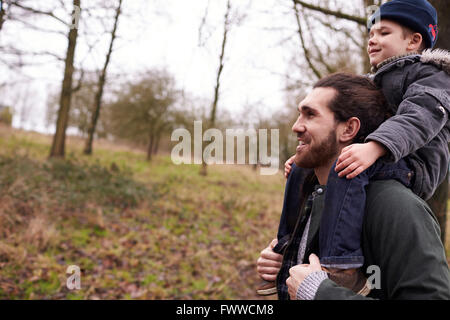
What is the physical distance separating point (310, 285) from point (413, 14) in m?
1.82

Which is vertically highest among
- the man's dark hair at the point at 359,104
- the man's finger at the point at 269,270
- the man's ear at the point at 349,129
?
the man's dark hair at the point at 359,104

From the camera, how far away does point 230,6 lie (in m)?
10.8

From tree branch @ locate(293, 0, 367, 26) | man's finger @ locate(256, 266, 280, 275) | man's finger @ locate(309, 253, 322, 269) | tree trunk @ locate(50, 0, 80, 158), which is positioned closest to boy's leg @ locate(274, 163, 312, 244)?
man's finger @ locate(256, 266, 280, 275)

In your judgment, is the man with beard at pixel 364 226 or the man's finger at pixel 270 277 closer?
the man with beard at pixel 364 226

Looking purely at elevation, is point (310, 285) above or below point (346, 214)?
below

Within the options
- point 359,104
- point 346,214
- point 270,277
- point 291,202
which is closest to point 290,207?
point 291,202

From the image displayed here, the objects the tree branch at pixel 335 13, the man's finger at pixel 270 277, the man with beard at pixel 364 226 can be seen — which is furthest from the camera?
the tree branch at pixel 335 13

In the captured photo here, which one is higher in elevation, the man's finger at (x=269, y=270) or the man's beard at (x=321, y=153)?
the man's beard at (x=321, y=153)

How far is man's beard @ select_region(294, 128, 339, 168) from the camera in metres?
1.71

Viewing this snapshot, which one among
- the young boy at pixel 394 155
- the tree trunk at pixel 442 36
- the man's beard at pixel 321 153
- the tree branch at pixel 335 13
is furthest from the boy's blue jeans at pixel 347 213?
the tree branch at pixel 335 13

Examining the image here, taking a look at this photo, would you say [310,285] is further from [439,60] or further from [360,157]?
[439,60]

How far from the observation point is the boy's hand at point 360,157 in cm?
144

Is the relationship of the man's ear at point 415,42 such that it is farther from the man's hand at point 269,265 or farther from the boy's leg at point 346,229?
the man's hand at point 269,265

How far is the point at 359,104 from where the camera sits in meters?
1.72
